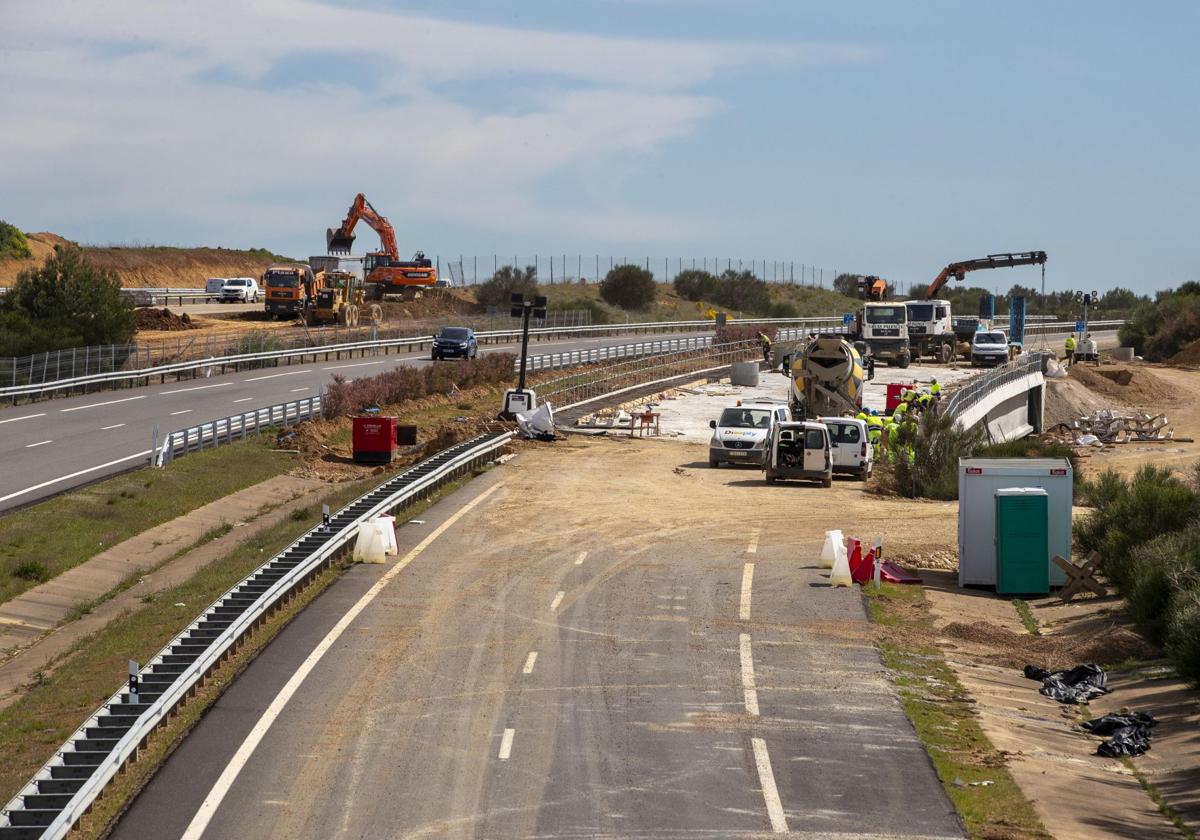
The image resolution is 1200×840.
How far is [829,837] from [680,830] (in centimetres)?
132

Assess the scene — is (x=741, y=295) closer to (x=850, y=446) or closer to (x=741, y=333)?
(x=741, y=333)

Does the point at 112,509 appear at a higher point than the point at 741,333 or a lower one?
lower

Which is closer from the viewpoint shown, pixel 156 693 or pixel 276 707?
pixel 156 693

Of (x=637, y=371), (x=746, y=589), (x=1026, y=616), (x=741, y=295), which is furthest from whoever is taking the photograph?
(x=741, y=295)

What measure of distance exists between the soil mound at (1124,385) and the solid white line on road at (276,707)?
59.2 m

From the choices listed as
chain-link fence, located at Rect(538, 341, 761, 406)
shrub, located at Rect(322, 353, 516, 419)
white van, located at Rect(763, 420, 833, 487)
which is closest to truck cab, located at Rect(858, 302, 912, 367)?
chain-link fence, located at Rect(538, 341, 761, 406)

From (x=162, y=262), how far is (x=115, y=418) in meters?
91.3

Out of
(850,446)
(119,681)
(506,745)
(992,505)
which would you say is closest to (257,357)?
(850,446)

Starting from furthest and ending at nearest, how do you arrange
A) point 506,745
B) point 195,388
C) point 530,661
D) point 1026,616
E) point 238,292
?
point 238,292 < point 195,388 < point 1026,616 < point 530,661 < point 506,745

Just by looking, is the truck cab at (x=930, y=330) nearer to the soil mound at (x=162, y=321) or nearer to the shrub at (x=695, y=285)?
the soil mound at (x=162, y=321)

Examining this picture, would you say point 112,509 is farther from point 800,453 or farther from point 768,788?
point 768,788

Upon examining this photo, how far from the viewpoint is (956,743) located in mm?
17500

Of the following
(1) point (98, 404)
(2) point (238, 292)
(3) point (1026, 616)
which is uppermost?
(2) point (238, 292)

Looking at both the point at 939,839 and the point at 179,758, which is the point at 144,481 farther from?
the point at 939,839
